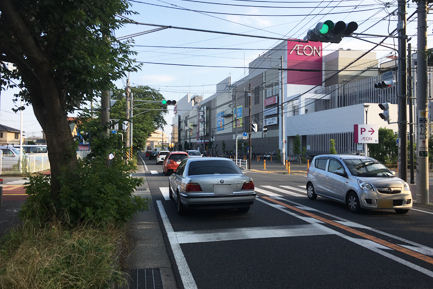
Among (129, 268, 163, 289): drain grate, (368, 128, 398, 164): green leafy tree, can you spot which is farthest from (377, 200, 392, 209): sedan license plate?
(368, 128, 398, 164): green leafy tree

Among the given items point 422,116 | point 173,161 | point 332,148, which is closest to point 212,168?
point 422,116

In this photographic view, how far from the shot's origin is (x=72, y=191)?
18.4ft

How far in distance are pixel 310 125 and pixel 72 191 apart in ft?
147

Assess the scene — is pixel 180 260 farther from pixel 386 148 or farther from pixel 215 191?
pixel 386 148

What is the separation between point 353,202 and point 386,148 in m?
24.8

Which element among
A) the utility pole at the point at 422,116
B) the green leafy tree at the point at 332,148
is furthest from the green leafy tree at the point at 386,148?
the utility pole at the point at 422,116

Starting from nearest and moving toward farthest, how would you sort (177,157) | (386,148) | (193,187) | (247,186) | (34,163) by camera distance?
(193,187) < (247,186) < (177,157) < (34,163) < (386,148)

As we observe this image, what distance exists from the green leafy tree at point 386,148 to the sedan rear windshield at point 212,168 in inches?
1019

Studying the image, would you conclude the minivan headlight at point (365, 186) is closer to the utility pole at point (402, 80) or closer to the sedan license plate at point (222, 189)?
the sedan license plate at point (222, 189)

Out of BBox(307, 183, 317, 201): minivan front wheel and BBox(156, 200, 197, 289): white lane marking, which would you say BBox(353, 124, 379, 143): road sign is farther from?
BBox(156, 200, 197, 289): white lane marking

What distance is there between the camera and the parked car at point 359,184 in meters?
8.66

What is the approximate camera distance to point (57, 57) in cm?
605

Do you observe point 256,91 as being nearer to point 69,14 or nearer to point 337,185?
point 337,185

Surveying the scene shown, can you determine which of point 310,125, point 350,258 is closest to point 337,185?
point 350,258
